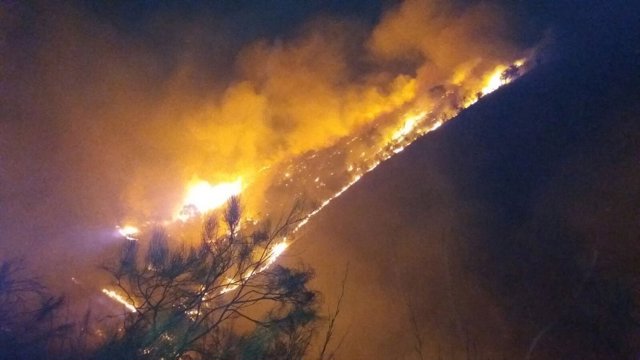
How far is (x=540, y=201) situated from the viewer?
70.4ft

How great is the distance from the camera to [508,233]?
69.4ft

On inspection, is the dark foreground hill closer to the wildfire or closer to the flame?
the wildfire

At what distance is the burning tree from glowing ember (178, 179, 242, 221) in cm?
1782

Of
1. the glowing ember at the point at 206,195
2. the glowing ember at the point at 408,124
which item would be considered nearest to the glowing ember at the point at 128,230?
the glowing ember at the point at 206,195

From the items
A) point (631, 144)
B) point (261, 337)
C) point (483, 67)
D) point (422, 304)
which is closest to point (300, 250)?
point (422, 304)

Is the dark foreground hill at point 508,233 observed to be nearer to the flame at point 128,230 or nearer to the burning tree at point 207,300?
the burning tree at point 207,300

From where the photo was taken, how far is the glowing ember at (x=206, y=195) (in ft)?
102

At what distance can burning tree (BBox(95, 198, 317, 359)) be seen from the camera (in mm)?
11234

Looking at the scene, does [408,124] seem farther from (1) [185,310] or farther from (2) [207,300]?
(1) [185,310]

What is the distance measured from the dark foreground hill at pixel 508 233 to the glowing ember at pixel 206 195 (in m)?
7.89

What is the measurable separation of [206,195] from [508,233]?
1786 cm

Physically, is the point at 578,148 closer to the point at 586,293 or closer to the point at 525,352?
the point at 586,293

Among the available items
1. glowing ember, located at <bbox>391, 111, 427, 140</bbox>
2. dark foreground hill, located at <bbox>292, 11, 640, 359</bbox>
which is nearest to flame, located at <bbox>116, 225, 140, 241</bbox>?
dark foreground hill, located at <bbox>292, 11, 640, 359</bbox>

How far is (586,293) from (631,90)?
10656mm
